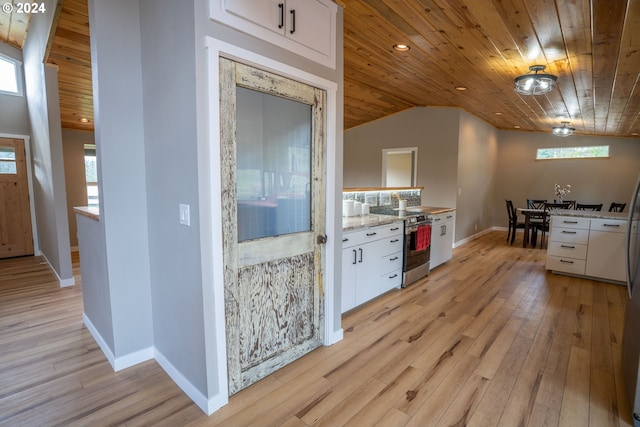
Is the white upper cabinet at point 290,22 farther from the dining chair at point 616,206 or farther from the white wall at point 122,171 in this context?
the dining chair at point 616,206

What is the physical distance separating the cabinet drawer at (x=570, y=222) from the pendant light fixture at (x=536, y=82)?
2063 mm

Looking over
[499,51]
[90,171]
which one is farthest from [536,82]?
[90,171]

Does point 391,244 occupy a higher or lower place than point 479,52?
lower

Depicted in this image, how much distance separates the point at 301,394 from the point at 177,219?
136 centimetres

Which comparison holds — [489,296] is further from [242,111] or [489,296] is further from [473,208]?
[473,208]

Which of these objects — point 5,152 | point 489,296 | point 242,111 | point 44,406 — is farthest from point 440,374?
point 5,152

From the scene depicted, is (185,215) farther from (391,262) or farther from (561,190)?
(561,190)

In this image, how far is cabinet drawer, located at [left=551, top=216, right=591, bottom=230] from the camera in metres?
4.35

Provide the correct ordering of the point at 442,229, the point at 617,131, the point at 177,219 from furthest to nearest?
the point at 617,131 < the point at 442,229 < the point at 177,219

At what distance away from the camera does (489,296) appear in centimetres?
381

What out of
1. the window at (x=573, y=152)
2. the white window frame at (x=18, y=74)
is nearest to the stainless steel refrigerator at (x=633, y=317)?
the window at (x=573, y=152)

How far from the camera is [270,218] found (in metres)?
2.16

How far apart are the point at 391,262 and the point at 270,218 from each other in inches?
81.8

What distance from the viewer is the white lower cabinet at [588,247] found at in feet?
13.6
